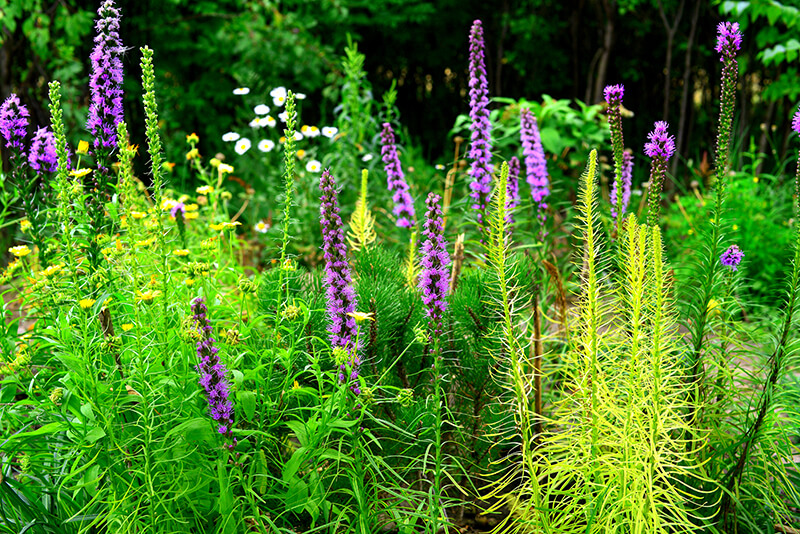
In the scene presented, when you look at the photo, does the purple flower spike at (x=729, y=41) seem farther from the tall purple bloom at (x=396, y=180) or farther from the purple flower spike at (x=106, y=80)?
the purple flower spike at (x=106, y=80)

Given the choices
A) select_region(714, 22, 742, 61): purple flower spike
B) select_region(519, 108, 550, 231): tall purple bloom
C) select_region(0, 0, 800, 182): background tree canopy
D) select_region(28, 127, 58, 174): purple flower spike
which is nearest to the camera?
select_region(714, 22, 742, 61): purple flower spike

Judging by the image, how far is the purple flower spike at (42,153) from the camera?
3.03 meters

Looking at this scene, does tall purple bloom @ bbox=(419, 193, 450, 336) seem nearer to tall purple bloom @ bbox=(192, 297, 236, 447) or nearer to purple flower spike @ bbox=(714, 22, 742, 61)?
tall purple bloom @ bbox=(192, 297, 236, 447)

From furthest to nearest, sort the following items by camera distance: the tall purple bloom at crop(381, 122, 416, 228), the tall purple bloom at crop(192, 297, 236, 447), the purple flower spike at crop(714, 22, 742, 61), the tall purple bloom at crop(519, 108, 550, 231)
A: the tall purple bloom at crop(519, 108, 550, 231) < the tall purple bloom at crop(381, 122, 416, 228) < the purple flower spike at crop(714, 22, 742, 61) < the tall purple bloom at crop(192, 297, 236, 447)

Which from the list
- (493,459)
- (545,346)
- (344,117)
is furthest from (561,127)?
(493,459)

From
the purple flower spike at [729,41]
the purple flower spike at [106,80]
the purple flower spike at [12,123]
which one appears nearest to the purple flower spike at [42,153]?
the purple flower spike at [12,123]

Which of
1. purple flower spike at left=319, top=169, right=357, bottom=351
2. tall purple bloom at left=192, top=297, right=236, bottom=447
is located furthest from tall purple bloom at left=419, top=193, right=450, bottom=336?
tall purple bloom at left=192, top=297, right=236, bottom=447

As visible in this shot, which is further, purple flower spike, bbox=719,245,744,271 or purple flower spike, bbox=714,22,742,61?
purple flower spike, bbox=719,245,744,271

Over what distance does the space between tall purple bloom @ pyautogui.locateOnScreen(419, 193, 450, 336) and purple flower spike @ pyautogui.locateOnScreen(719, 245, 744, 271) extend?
1.30 meters

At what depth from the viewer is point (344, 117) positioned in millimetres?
6484

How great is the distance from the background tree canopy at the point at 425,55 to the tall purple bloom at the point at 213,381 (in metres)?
4.29

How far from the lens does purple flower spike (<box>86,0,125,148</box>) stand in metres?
2.52

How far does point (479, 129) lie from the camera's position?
3.59 meters

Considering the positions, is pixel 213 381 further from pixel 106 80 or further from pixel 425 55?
pixel 425 55
